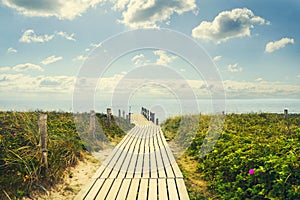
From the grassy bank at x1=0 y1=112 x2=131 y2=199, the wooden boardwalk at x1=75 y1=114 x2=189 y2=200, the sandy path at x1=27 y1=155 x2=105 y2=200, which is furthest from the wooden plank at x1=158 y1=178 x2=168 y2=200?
the grassy bank at x1=0 y1=112 x2=131 y2=199

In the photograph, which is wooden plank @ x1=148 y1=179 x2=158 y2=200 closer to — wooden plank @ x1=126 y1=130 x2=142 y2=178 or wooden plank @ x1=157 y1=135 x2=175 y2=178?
wooden plank @ x1=157 y1=135 x2=175 y2=178

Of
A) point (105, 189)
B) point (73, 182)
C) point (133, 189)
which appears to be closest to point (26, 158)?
point (73, 182)

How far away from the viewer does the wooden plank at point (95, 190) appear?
5070 millimetres

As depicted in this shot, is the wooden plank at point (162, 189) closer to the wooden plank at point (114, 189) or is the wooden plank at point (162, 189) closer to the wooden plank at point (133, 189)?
the wooden plank at point (133, 189)

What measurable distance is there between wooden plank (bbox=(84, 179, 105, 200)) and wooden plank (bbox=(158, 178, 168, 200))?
1139 millimetres

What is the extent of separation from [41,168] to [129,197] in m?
2.04

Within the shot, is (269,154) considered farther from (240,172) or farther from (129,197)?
(129,197)

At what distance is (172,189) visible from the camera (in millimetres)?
5430

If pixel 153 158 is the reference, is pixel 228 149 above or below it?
above

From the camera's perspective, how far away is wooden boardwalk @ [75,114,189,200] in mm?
5156

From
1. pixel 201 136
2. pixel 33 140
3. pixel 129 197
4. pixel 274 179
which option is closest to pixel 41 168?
pixel 33 140

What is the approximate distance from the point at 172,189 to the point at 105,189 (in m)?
1.25

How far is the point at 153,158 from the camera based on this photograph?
8258mm

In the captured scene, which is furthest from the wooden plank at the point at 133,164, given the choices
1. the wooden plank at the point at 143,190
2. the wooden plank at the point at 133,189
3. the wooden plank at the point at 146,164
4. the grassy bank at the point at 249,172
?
the grassy bank at the point at 249,172
